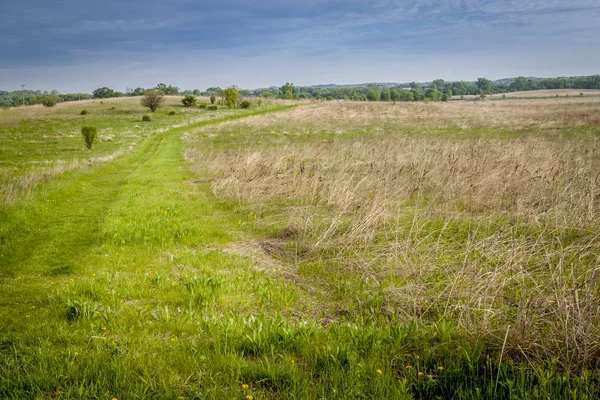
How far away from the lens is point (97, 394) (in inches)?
134

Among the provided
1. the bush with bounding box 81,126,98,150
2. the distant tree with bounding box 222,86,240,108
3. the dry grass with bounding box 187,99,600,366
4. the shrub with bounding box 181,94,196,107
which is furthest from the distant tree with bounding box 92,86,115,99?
the dry grass with bounding box 187,99,600,366

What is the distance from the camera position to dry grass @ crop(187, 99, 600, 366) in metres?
4.09

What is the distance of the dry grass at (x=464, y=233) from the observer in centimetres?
409

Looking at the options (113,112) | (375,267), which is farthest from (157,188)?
(113,112)

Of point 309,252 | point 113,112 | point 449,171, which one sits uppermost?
point 113,112

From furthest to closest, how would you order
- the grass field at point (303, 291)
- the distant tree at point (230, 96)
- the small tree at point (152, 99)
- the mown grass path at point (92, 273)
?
the distant tree at point (230, 96) < the small tree at point (152, 99) < the mown grass path at point (92, 273) < the grass field at point (303, 291)

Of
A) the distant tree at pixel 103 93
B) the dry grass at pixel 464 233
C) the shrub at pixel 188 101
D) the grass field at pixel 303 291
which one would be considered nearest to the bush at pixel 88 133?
the dry grass at pixel 464 233

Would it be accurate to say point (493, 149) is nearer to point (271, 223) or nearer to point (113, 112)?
point (271, 223)

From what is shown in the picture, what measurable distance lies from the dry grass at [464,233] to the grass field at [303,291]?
0.06 m

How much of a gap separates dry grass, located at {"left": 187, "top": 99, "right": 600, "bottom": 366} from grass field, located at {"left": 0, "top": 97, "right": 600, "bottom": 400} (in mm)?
57

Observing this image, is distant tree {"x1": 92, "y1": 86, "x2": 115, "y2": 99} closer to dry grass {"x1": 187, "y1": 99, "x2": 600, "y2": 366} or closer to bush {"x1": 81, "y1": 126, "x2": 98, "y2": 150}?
bush {"x1": 81, "y1": 126, "x2": 98, "y2": 150}

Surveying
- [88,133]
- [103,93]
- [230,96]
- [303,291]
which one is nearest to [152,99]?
[230,96]

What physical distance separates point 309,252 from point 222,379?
4282 millimetres

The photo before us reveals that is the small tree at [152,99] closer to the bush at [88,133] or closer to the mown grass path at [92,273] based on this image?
the bush at [88,133]
